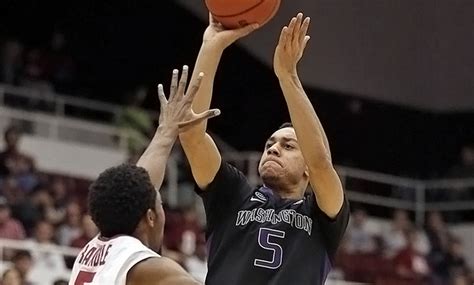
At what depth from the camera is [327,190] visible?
14.2 feet

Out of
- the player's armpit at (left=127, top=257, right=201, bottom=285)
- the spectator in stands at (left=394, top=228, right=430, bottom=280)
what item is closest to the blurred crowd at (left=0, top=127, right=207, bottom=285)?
the spectator in stands at (left=394, top=228, right=430, bottom=280)

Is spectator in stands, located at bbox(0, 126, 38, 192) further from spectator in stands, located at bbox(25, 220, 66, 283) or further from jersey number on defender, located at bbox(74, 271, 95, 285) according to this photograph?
jersey number on defender, located at bbox(74, 271, 95, 285)

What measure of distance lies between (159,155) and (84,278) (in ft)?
2.60

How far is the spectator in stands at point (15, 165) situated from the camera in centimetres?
1084

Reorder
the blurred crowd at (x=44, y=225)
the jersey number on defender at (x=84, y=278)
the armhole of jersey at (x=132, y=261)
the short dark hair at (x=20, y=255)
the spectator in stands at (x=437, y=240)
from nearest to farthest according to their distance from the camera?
the armhole of jersey at (x=132, y=261)
the jersey number on defender at (x=84, y=278)
the short dark hair at (x=20, y=255)
the blurred crowd at (x=44, y=225)
the spectator in stands at (x=437, y=240)

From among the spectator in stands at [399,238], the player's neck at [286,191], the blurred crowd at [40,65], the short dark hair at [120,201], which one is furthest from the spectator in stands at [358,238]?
the short dark hair at [120,201]

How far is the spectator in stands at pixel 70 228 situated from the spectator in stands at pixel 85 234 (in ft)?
0.19

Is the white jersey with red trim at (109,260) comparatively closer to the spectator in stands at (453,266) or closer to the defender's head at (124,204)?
the defender's head at (124,204)

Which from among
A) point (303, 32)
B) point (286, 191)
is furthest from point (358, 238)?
point (303, 32)

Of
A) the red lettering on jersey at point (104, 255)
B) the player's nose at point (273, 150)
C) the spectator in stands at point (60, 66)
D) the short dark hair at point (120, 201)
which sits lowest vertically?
the spectator in stands at point (60, 66)

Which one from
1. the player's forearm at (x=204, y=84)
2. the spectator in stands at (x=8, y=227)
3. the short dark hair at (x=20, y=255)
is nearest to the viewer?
the player's forearm at (x=204, y=84)

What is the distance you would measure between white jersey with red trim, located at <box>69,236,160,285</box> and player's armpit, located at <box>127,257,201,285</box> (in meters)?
0.02

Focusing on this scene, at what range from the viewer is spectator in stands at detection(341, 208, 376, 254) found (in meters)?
12.5

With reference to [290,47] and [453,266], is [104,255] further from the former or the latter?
[453,266]
